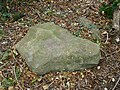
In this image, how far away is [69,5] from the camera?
3.85 metres

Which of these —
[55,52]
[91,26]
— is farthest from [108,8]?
[55,52]

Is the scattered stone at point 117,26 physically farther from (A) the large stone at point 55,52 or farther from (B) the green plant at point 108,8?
(A) the large stone at point 55,52

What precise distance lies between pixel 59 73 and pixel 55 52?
0.78 feet

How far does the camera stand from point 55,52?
2750mm

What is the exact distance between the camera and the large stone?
2.72m

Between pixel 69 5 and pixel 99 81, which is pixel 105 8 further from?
pixel 99 81

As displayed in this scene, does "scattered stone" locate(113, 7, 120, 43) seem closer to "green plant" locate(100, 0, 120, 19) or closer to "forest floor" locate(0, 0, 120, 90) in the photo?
"forest floor" locate(0, 0, 120, 90)

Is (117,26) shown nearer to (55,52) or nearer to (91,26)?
(91,26)

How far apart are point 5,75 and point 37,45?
1.54ft

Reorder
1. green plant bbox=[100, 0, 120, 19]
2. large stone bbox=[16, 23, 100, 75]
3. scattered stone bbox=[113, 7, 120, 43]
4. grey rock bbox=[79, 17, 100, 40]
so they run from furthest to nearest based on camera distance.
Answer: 1. green plant bbox=[100, 0, 120, 19]
2. grey rock bbox=[79, 17, 100, 40]
3. scattered stone bbox=[113, 7, 120, 43]
4. large stone bbox=[16, 23, 100, 75]

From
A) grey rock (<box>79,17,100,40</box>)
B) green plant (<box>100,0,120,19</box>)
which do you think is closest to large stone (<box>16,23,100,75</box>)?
grey rock (<box>79,17,100,40</box>)

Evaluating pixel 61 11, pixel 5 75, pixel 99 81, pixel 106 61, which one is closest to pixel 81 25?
pixel 61 11

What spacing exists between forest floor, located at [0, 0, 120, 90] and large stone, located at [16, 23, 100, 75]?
10 centimetres

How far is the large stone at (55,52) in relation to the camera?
2721mm
